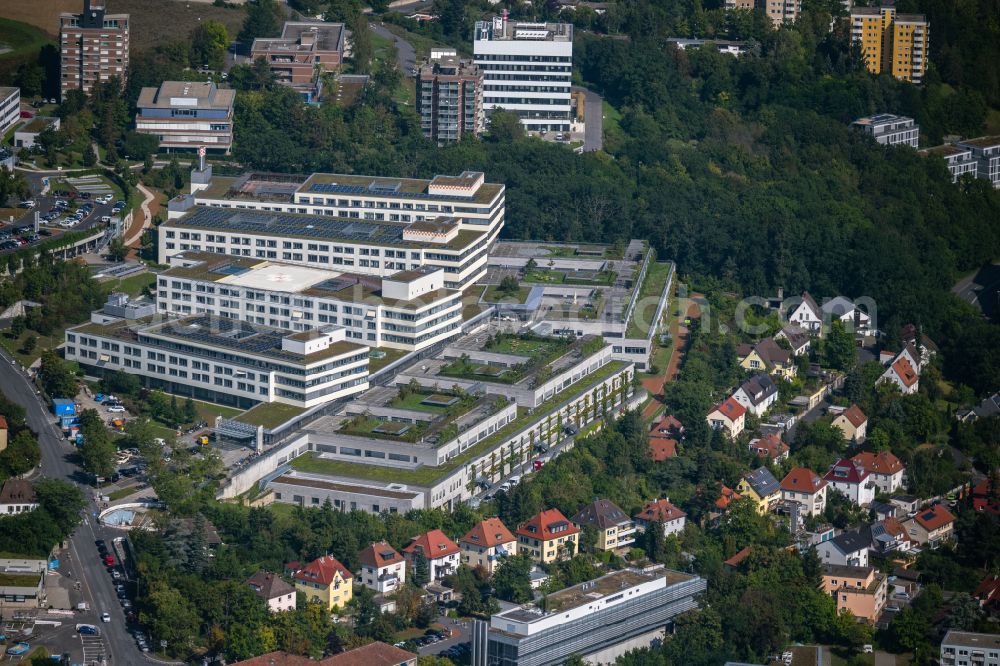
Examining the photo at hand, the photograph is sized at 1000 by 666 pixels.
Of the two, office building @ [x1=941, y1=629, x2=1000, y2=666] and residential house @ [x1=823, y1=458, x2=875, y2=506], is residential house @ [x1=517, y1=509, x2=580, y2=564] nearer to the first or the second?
residential house @ [x1=823, y1=458, x2=875, y2=506]

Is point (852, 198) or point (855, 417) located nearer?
point (855, 417)

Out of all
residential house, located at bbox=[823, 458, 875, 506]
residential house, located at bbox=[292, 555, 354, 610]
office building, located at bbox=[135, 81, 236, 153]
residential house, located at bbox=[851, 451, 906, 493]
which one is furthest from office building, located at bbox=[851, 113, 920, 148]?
residential house, located at bbox=[292, 555, 354, 610]

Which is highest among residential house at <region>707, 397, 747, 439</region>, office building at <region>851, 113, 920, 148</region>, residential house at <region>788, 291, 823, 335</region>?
office building at <region>851, 113, 920, 148</region>

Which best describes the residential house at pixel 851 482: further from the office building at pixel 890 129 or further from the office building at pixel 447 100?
the office building at pixel 890 129

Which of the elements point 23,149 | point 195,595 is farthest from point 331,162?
point 195,595

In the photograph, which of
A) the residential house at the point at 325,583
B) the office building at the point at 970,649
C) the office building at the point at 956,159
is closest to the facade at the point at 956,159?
the office building at the point at 956,159

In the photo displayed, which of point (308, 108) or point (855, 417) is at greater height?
point (308, 108)

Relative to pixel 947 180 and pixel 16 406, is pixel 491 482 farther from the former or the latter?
pixel 947 180
